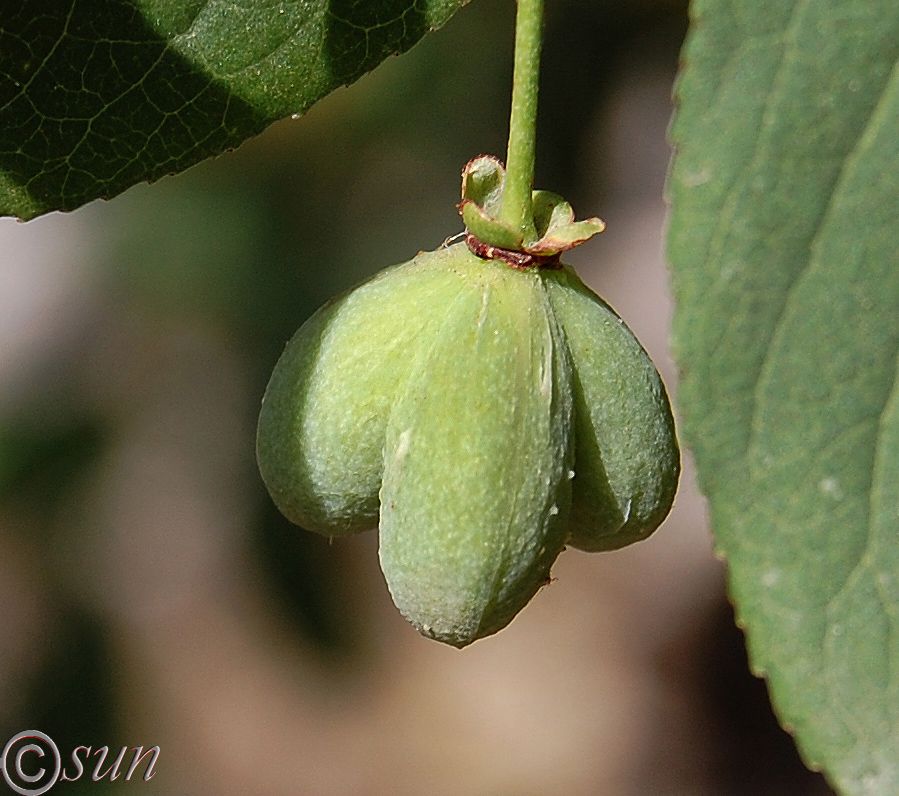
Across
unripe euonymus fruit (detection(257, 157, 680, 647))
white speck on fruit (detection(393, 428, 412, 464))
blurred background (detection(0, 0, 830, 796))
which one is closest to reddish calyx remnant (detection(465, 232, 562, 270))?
unripe euonymus fruit (detection(257, 157, 680, 647))

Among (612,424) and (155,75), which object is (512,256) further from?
(155,75)

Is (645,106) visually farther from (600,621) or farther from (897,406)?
(897,406)

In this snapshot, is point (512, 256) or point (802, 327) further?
point (512, 256)

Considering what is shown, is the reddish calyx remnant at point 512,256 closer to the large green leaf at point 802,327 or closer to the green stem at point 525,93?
the green stem at point 525,93

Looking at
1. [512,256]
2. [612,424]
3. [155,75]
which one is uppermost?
[155,75]

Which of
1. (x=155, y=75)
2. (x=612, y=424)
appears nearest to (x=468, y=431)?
(x=612, y=424)

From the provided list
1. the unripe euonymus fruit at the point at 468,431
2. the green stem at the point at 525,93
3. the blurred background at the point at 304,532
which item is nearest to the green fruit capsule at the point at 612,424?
the unripe euonymus fruit at the point at 468,431
